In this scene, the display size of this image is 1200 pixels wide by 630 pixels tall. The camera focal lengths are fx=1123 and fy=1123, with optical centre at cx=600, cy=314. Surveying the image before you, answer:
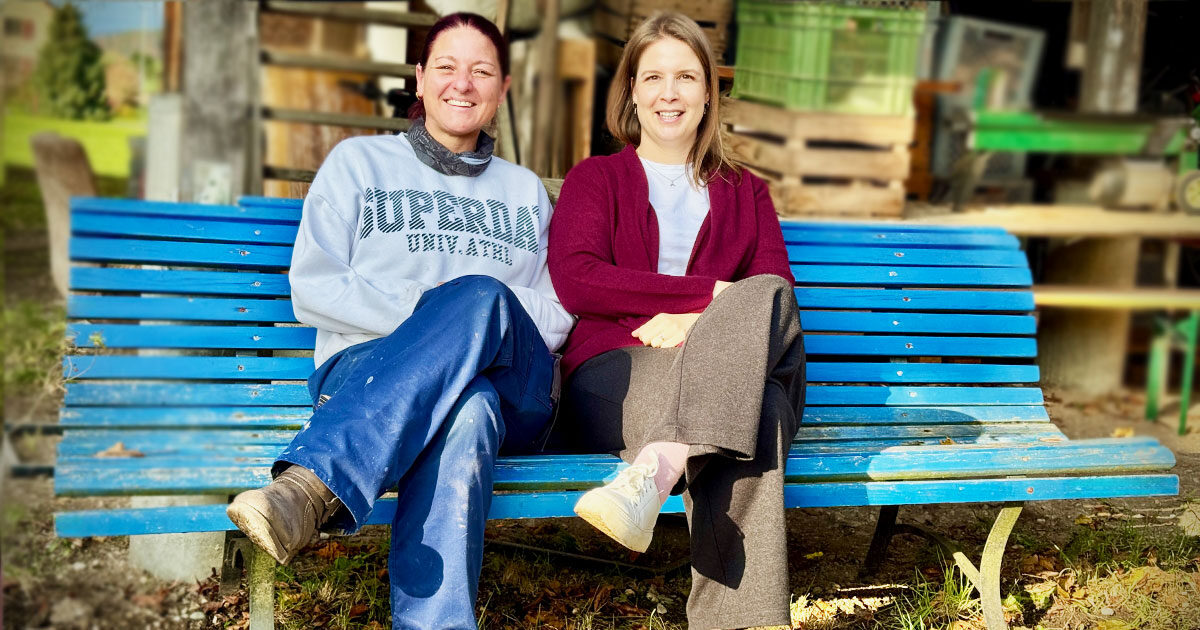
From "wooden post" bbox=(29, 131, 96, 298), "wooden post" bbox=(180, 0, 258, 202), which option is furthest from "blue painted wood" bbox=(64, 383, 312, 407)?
"wooden post" bbox=(180, 0, 258, 202)

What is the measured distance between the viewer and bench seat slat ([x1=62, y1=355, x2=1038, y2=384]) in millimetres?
2715

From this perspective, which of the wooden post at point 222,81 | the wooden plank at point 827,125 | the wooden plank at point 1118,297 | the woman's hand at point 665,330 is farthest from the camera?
the wooden plank at point 827,125

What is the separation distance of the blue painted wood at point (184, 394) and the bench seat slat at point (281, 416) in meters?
0.02

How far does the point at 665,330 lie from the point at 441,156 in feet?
2.47

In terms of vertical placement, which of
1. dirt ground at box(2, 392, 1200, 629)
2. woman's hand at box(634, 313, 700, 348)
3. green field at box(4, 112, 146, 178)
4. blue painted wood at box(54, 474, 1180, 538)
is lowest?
dirt ground at box(2, 392, 1200, 629)

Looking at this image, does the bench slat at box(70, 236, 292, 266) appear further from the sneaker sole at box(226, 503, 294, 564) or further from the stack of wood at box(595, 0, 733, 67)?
the stack of wood at box(595, 0, 733, 67)

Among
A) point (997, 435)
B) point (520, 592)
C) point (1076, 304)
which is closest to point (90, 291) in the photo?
point (520, 592)

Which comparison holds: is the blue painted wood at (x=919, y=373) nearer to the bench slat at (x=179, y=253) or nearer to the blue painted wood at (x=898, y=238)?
the blue painted wood at (x=898, y=238)

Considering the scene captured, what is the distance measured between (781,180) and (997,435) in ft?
8.59

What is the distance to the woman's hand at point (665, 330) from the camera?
2.74 m

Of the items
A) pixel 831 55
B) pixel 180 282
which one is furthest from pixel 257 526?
pixel 831 55

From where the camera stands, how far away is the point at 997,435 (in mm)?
3109

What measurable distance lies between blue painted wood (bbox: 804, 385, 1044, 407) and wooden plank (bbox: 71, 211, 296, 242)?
1.57 meters

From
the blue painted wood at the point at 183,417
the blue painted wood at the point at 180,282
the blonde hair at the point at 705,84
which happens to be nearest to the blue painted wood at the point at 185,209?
the blue painted wood at the point at 180,282
